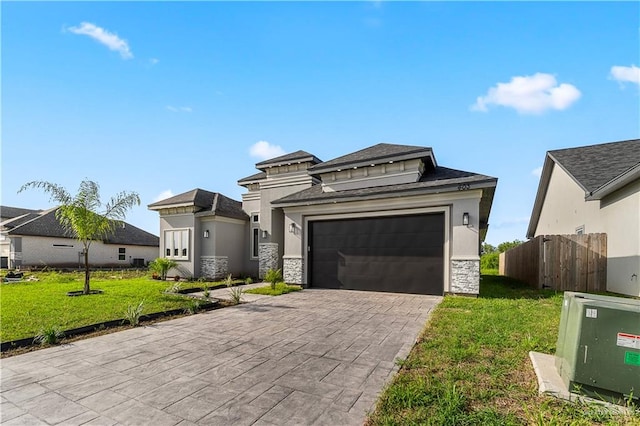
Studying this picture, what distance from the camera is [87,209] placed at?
32.6 ft

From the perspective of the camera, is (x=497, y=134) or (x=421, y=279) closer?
(x=497, y=134)

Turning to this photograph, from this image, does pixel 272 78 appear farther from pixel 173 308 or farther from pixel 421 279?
pixel 421 279

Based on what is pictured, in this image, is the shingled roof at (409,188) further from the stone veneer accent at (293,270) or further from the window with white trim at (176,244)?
the window with white trim at (176,244)

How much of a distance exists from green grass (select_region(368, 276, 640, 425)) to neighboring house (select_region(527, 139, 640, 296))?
454 cm

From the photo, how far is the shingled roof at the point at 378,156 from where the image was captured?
10.7 m

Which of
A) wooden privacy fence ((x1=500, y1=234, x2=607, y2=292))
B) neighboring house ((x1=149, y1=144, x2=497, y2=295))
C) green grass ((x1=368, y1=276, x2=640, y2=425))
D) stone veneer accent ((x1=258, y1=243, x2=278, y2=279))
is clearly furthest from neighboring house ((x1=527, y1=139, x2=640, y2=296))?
stone veneer accent ((x1=258, y1=243, x2=278, y2=279))

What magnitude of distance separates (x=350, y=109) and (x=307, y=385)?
964 centimetres

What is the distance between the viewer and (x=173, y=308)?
7617 mm

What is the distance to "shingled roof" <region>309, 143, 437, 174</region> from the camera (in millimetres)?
10727

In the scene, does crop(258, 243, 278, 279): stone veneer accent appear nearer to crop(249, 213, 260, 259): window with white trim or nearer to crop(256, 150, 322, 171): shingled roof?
crop(249, 213, 260, 259): window with white trim

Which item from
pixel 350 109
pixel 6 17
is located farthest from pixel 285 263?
pixel 6 17

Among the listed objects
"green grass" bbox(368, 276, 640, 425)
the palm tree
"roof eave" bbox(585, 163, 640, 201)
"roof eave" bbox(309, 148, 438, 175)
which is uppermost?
"roof eave" bbox(309, 148, 438, 175)

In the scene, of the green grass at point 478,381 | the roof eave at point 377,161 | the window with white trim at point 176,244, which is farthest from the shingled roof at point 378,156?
the window with white trim at point 176,244

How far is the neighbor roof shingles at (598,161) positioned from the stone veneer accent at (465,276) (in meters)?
5.00
